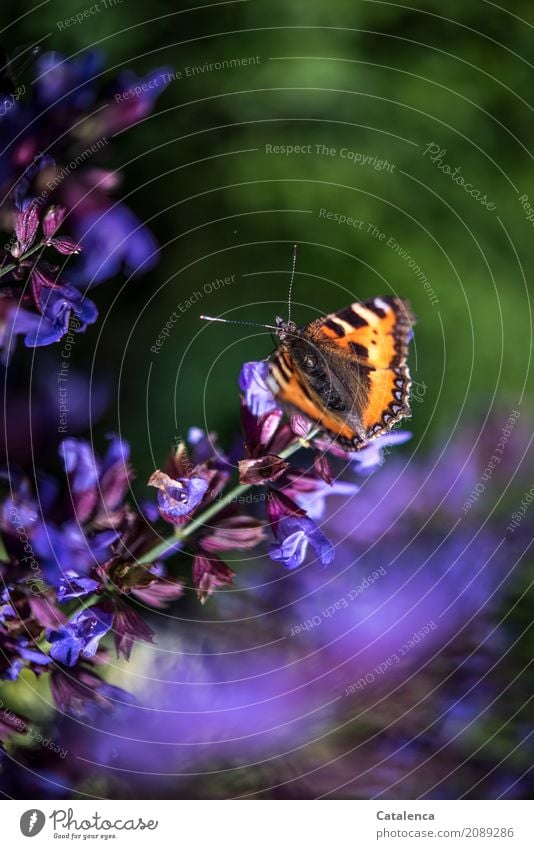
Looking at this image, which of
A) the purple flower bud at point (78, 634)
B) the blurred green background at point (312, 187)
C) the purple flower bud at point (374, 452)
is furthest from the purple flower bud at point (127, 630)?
the purple flower bud at point (374, 452)

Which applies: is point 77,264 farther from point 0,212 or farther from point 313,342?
point 313,342

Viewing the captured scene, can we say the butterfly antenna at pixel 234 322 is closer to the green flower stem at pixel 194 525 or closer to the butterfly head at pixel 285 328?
the butterfly head at pixel 285 328

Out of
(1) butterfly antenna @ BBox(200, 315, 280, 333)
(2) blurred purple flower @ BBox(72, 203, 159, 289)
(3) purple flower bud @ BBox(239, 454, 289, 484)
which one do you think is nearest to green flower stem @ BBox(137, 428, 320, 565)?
(3) purple flower bud @ BBox(239, 454, 289, 484)

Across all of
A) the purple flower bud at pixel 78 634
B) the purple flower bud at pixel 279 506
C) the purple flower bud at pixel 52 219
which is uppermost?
the purple flower bud at pixel 52 219

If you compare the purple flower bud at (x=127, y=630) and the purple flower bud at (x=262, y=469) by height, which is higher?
the purple flower bud at (x=262, y=469)

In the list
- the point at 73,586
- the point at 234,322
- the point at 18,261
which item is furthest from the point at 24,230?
the point at 73,586

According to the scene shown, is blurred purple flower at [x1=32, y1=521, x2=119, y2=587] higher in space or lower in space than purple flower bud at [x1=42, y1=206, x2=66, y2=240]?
lower

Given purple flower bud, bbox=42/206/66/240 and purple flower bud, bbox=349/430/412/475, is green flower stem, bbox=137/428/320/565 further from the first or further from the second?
purple flower bud, bbox=42/206/66/240
